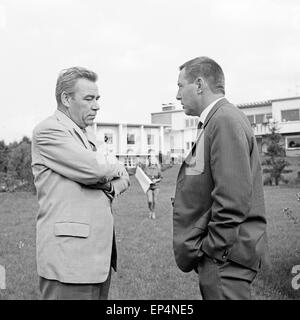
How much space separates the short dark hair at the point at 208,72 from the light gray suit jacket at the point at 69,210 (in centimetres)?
65

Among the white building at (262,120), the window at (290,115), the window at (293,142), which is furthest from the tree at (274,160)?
the window at (293,142)

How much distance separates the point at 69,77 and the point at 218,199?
1017 millimetres

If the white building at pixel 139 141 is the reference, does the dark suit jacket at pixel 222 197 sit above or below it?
below

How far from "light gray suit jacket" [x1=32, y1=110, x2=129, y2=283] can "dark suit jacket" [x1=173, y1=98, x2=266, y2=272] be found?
0.39 m

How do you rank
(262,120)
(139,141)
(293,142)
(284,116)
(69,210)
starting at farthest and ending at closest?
(293,142) < (262,120) < (284,116) < (139,141) < (69,210)

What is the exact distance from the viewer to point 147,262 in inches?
238

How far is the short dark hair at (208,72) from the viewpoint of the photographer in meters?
2.28

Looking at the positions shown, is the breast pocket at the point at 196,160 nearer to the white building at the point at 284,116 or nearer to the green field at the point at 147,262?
the green field at the point at 147,262

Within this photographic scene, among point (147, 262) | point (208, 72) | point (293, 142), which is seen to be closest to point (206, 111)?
point (208, 72)

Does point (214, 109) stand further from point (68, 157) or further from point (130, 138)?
point (130, 138)

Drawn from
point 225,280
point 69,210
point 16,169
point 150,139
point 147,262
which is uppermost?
point 150,139

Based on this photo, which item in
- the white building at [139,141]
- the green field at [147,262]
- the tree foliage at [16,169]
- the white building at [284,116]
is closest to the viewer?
→ the green field at [147,262]

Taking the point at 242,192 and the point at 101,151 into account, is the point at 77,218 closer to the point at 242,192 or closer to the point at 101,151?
the point at 101,151
